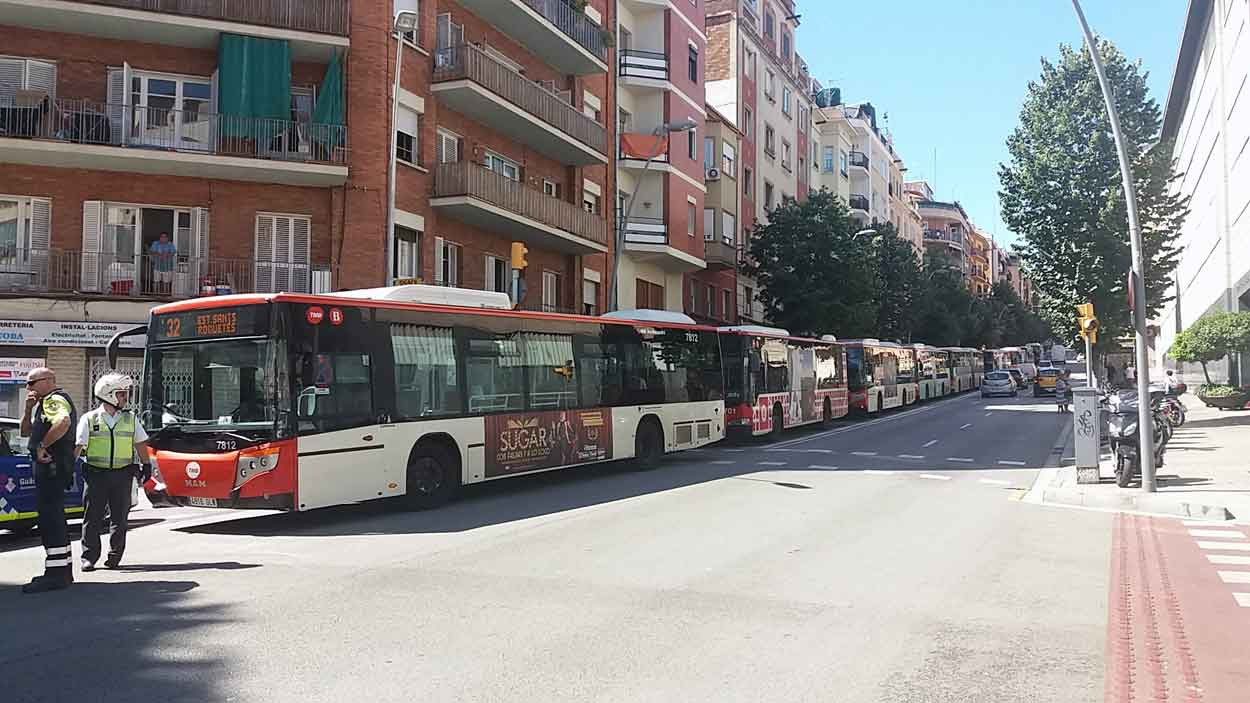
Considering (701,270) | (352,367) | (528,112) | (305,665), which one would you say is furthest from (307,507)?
(701,270)

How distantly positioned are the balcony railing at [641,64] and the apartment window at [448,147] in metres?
11.5

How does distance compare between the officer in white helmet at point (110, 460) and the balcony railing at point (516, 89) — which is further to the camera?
the balcony railing at point (516, 89)

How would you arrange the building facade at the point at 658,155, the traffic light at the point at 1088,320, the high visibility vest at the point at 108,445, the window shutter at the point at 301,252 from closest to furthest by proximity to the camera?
the high visibility vest at the point at 108,445
the traffic light at the point at 1088,320
the window shutter at the point at 301,252
the building facade at the point at 658,155

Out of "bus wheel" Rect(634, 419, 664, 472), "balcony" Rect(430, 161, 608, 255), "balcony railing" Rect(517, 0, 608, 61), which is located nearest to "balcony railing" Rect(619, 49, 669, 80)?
"balcony railing" Rect(517, 0, 608, 61)

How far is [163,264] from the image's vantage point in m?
20.6

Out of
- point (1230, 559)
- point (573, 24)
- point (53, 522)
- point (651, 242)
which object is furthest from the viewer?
point (651, 242)

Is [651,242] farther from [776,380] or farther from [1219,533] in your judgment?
[1219,533]

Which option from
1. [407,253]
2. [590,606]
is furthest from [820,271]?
[590,606]

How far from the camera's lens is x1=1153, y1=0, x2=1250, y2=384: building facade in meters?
32.2

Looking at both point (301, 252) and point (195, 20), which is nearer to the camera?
point (195, 20)

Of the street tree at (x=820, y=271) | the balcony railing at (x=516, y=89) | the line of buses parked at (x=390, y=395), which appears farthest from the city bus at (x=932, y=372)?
the line of buses parked at (x=390, y=395)

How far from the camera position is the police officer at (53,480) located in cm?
775

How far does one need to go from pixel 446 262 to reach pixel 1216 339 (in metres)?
21.2

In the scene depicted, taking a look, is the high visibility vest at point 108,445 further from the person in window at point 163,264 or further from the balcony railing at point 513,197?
the balcony railing at point 513,197
